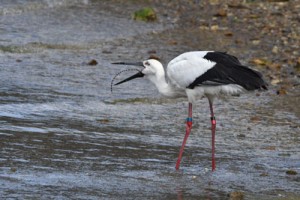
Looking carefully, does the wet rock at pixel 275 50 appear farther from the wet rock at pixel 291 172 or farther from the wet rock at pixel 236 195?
the wet rock at pixel 236 195

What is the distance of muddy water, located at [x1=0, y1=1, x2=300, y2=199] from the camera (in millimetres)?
6754

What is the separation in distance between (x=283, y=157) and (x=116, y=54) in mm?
5171

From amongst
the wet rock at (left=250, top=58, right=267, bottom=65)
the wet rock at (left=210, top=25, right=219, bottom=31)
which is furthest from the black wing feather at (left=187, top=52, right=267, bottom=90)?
the wet rock at (left=210, top=25, right=219, bottom=31)

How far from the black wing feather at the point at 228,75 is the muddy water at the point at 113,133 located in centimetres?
66

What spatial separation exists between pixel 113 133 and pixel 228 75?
4.43 ft

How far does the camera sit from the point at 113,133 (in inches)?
340

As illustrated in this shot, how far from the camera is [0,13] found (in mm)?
15258

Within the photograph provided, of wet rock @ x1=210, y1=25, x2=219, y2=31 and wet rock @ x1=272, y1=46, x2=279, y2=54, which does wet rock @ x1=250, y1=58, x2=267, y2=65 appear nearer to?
wet rock @ x1=272, y1=46, x2=279, y2=54

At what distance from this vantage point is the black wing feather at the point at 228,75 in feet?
25.7

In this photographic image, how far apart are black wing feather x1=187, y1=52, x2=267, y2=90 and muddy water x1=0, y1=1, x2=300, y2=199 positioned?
0.66 metres

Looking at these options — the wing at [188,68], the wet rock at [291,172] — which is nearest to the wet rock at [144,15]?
the wing at [188,68]

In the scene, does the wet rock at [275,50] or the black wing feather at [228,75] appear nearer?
the black wing feather at [228,75]

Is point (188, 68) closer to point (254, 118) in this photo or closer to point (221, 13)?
point (254, 118)

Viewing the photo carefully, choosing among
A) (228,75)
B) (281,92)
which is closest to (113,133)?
(228,75)
